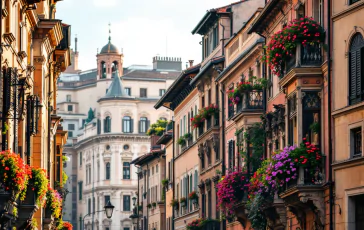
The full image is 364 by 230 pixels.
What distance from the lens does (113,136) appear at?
163750 millimetres

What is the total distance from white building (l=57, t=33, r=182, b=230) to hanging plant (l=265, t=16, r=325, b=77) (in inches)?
4799

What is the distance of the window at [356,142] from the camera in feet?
122

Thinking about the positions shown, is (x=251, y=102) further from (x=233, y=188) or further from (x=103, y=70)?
(x=103, y=70)

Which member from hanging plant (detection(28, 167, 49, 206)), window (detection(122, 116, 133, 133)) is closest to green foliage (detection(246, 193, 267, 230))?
hanging plant (detection(28, 167, 49, 206))

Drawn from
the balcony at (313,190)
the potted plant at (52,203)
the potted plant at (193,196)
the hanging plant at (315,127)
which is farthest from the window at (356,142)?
the potted plant at (193,196)

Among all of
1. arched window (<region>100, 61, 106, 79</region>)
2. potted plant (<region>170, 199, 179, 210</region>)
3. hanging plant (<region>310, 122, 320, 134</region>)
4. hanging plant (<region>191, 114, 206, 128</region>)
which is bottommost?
potted plant (<region>170, 199, 179, 210</region>)

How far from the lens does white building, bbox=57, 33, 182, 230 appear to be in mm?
164125

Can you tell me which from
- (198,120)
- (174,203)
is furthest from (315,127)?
(174,203)

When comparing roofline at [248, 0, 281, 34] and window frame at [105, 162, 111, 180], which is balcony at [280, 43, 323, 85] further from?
window frame at [105, 162, 111, 180]

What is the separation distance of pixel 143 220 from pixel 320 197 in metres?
71.2

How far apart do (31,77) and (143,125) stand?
12032 cm

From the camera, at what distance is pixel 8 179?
115 feet

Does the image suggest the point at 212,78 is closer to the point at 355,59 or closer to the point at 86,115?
the point at 355,59

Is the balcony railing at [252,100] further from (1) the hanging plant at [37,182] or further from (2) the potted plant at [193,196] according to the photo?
(2) the potted plant at [193,196]
